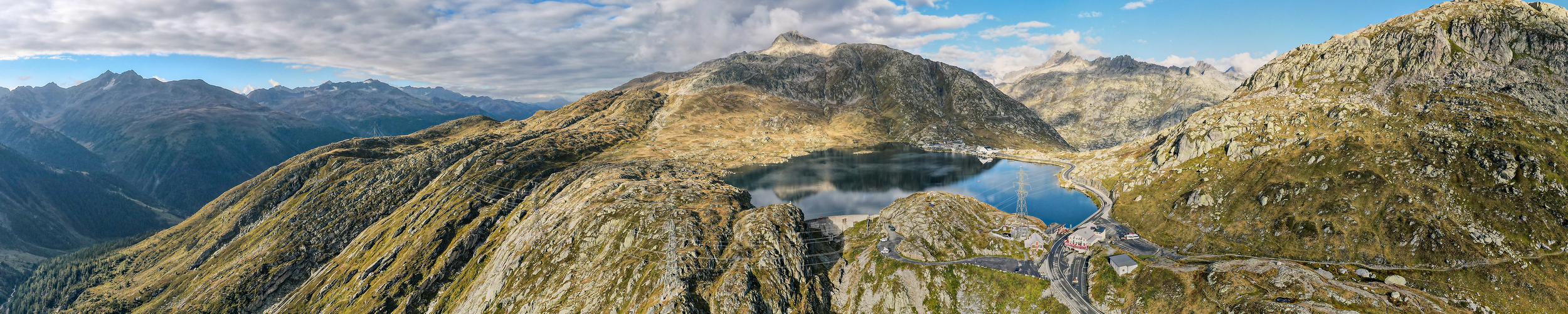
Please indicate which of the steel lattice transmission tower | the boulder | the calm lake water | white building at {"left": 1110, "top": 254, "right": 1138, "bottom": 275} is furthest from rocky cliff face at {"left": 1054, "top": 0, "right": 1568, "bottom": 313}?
the steel lattice transmission tower

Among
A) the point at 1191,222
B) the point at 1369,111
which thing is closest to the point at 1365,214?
the point at 1191,222

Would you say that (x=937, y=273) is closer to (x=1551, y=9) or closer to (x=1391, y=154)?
(x=1391, y=154)

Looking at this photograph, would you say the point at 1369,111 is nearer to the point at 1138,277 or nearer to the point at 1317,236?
the point at 1317,236

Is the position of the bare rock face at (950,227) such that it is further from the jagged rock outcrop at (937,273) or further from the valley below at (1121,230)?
the valley below at (1121,230)

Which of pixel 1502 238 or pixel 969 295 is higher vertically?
pixel 1502 238

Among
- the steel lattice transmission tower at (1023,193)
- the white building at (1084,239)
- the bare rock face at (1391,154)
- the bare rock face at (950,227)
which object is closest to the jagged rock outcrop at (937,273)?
the bare rock face at (950,227)

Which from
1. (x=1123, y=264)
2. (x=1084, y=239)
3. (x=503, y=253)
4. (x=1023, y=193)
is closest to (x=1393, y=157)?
(x=1084, y=239)

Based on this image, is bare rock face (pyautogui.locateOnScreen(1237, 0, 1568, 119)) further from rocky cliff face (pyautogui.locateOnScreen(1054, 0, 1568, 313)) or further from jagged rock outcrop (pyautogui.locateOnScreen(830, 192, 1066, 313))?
jagged rock outcrop (pyautogui.locateOnScreen(830, 192, 1066, 313))
